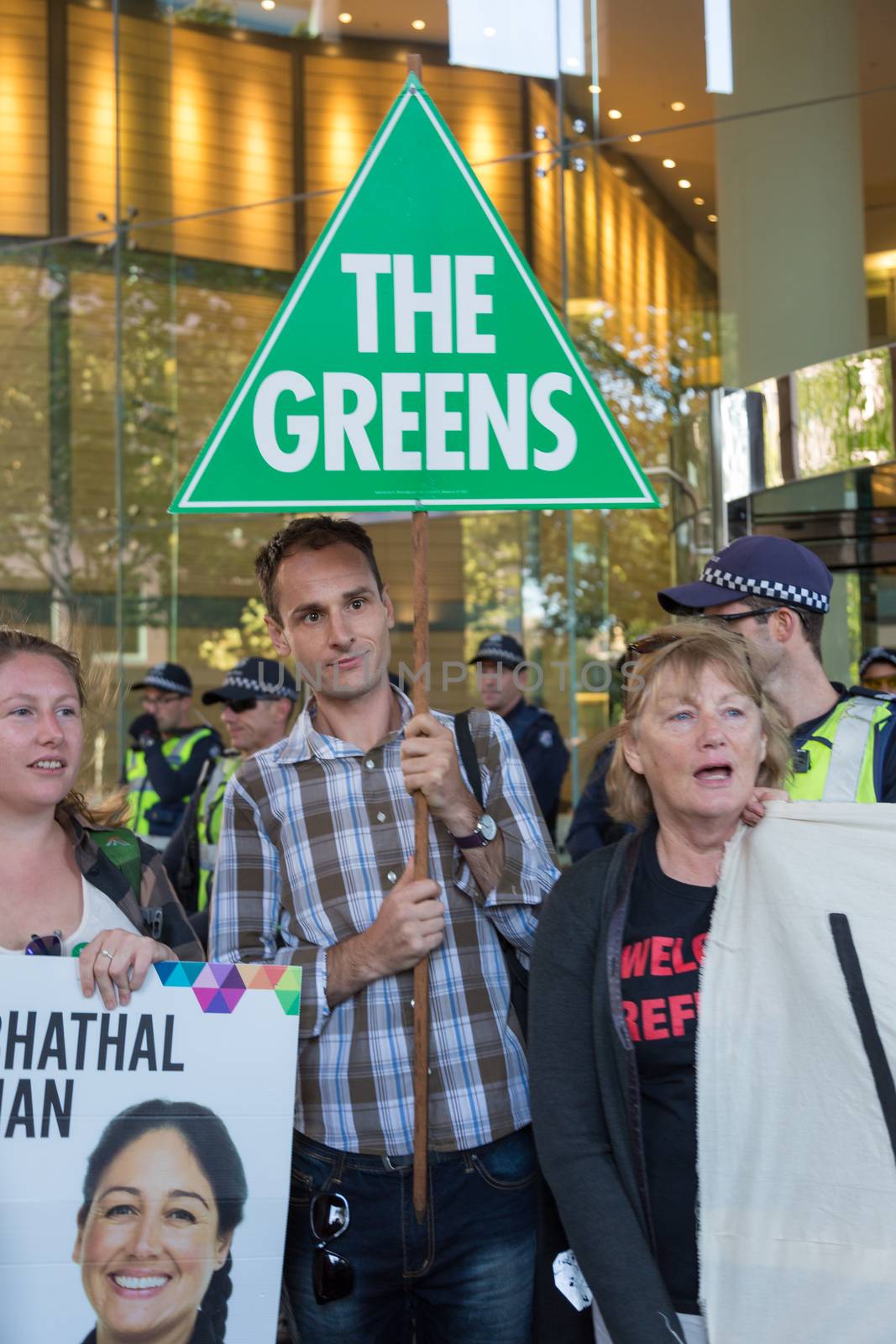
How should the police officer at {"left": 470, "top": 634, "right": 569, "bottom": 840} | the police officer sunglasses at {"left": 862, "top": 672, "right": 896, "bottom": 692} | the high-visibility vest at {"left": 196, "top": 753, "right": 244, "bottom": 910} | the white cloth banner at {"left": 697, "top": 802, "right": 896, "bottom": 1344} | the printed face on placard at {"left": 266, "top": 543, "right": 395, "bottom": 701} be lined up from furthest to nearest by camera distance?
the police officer at {"left": 470, "top": 634, "right": 569, "bottom": 840} < the police officer sunglasses at {"left": 862, "top": 672, "right": 896, "bottom": 692} < the high-visibility vest at {"left": 196, "top": 753, "right": 244, "bottom": 910} < the printed face on placard at {"left": 266, "top": 543, "right": 395, "bottom": 701} < the white cloth banner at {"left": 697, "top": 802, "right": 896, "bottom": 1344}

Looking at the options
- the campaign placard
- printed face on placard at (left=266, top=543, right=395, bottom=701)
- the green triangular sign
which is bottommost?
the campaign placard

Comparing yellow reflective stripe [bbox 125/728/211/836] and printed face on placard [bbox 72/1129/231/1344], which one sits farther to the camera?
yellow reflective stripe [bbox 125/728/211/836]

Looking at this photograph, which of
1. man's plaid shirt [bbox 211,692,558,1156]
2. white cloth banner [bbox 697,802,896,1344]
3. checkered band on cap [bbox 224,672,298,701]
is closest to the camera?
white cloth banner [bbox 697,802,896,1344]

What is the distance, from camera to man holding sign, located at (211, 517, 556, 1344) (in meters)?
2.40

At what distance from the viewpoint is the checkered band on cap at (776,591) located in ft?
10.1

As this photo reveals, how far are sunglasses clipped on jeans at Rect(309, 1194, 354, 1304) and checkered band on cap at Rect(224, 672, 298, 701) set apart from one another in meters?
4.31

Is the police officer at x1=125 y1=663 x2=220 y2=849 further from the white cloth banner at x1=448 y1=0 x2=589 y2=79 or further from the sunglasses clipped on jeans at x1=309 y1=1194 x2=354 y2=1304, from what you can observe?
the white cloth banner at x1=448 y1=0 x2=589 y2=79

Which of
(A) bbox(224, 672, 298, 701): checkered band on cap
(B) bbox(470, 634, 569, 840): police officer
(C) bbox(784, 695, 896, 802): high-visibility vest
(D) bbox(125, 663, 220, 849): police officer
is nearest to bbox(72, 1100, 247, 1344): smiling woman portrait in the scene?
(C) bbox(784, 695, 896, 802): high-visibility vest

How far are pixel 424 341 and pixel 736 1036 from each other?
3.98ft

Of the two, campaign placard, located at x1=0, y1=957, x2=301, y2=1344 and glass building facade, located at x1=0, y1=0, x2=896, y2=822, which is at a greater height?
glass building facade, located at x1=0, y1=0, x2=896, y2=822

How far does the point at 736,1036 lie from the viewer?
211cm

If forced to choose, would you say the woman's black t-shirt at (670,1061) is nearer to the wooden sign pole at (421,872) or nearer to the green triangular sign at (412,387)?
the wooden sign pole at (421,872)

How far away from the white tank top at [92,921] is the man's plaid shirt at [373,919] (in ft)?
0.61

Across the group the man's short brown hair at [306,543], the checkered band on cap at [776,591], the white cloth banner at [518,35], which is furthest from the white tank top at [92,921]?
the white cloth banner at [518,35]
